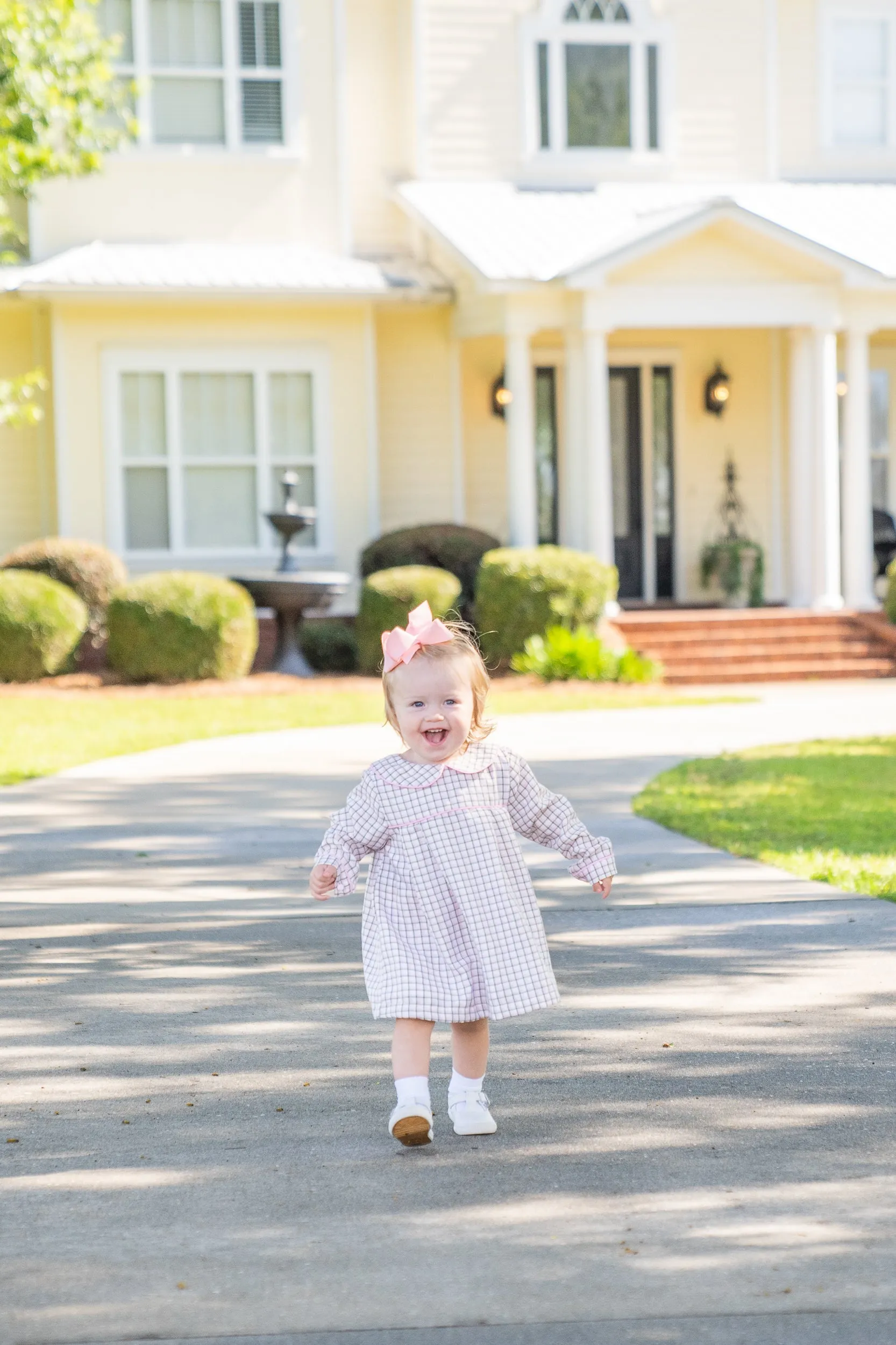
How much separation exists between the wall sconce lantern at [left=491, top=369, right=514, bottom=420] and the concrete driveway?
12202mm

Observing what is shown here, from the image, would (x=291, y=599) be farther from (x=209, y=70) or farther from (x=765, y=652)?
(x=209, y=70)

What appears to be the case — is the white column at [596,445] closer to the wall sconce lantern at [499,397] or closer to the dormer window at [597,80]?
the wall sconce lantern at [499,397]

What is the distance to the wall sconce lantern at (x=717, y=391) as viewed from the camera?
20438 mm

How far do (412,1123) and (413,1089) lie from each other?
10 cm

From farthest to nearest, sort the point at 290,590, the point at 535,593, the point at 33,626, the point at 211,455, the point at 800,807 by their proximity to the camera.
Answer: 1. the point at 211,455
2. the point at 290,590
3. the point at 535,593
4. the point at 33,626
5. the point at 800,807

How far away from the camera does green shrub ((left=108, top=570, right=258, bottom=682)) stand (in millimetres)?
16422

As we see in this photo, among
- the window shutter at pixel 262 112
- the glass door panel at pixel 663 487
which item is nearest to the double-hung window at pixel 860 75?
the glass door panel at pixel 663 487

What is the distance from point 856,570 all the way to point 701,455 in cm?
278

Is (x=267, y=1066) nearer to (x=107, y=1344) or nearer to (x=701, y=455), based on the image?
(x=107, y=1344)

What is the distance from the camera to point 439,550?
18109mm

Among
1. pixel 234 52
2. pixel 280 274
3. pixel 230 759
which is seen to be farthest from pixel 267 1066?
pixel 234 52

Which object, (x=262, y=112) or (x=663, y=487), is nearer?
(x=262, y=112)

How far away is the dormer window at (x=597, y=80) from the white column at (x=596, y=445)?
122 inches

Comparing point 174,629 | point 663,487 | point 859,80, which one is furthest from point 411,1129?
point 859,80
